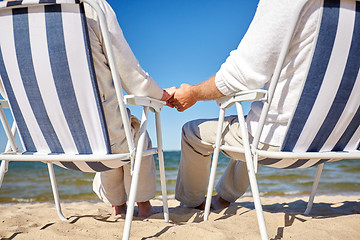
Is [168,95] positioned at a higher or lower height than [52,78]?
lower

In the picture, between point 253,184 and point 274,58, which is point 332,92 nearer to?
point 274,58

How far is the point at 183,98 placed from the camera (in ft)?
6.51

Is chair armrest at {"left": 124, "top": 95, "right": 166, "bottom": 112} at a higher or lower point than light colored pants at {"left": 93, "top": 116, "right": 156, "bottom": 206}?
higher

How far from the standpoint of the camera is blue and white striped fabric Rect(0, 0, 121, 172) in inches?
54.4

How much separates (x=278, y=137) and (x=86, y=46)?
1.07 meters

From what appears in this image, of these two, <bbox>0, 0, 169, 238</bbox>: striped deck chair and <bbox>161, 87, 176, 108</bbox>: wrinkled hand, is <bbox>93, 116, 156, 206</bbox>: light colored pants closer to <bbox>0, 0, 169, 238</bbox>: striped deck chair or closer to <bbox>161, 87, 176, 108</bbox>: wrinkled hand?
<bbox>161, 87, 176, 108</bbox>: wrinkled hand

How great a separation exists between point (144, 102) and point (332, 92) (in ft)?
3.08

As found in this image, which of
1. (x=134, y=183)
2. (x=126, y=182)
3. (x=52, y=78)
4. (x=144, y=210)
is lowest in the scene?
(x=144, y=210)

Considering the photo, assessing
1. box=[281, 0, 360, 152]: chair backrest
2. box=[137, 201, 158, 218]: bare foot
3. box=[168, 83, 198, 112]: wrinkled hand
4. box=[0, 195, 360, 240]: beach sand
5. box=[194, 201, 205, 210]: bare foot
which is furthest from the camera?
box=[194, 201, 205, 210]: bare foot

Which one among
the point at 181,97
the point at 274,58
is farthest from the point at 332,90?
the point at 181,97

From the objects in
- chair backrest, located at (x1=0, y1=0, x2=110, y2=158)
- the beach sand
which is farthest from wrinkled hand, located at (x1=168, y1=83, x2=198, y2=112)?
the beach sand

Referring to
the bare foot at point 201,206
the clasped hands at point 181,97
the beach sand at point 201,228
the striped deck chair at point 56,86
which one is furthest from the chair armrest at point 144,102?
the bare foot at point 201,206

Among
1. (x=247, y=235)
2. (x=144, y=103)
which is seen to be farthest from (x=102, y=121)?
(x=247, y=235)

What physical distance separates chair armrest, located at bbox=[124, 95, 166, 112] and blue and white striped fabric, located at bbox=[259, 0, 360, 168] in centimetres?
75
